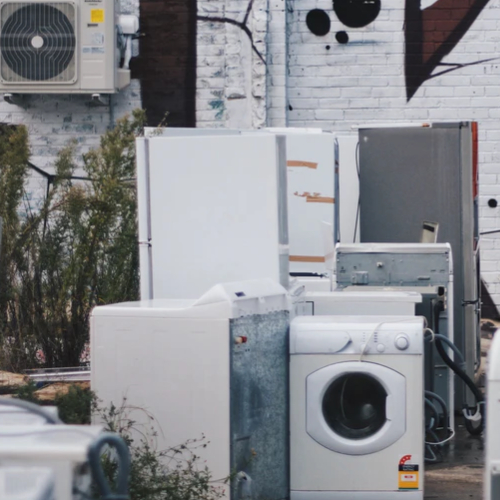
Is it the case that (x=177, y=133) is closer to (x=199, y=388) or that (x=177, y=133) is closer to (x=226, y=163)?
(x=226, y=163)

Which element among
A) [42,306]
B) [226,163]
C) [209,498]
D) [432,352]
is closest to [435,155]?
[432,352]

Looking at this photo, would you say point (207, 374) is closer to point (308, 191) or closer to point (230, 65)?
point (308, 191)

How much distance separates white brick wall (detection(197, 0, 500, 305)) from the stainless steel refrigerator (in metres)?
2.86

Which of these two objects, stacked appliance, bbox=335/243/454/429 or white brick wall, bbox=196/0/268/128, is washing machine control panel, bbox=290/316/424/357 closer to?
stacked appliance, bbox=335/243/454/429

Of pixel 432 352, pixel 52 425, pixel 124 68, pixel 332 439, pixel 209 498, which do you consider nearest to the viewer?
pixel 52 425

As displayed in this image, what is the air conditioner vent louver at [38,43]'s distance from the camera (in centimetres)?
947

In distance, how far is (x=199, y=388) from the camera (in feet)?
13.8

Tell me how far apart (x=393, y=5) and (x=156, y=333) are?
6.57m

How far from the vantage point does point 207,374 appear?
418 centimetres

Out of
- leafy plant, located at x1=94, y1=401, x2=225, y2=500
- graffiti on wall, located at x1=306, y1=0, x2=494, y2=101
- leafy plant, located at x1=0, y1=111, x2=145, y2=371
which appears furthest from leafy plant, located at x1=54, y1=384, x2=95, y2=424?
graffiti on wall, located at x1=306, y1=0, x2=494, y2=101

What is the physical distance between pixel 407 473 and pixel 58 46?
21.2 ft

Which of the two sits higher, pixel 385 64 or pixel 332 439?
pixel 385 64

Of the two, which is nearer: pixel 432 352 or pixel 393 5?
pixel 432 352

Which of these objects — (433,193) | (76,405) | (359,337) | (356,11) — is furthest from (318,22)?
(76,405)
